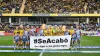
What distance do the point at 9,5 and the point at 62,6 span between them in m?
9.85

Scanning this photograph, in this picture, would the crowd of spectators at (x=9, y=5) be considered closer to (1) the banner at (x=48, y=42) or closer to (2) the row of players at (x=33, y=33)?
(2) the row of players at (x=33, y=33)

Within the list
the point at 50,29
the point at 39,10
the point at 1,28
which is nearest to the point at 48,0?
the point at 39,10

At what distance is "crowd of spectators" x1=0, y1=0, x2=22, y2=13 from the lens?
51.5m

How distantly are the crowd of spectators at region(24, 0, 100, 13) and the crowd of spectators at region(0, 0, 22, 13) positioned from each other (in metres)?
1.49

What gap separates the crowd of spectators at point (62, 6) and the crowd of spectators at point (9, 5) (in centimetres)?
149

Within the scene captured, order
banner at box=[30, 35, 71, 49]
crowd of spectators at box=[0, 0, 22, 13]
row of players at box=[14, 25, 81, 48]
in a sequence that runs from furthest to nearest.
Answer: crowd of spectators at box=[0, 0, 22, 13], row of players at box=[14, 25, 81, 48], banner at box=[30, 35, 71, 49]

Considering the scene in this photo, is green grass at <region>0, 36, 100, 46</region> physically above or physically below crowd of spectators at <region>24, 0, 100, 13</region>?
below

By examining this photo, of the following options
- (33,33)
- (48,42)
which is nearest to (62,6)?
(33,33)

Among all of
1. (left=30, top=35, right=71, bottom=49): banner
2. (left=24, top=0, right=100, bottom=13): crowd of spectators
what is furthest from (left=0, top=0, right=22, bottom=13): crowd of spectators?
(left=30, top=35, right=71, bottom=49): banner

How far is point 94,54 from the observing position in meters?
16.1

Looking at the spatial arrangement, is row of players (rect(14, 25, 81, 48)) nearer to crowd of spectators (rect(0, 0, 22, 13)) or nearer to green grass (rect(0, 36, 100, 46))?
green grass (rect(0, 36, 100, 46))

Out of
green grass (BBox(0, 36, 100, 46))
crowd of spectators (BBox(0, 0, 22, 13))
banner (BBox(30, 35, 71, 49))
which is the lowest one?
green grass (BBox(0, 36, 100, 46))

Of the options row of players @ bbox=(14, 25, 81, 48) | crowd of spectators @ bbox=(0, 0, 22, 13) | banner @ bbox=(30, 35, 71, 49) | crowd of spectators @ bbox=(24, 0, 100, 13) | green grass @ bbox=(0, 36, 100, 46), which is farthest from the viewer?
crowd of spectators @ bbox=(0, 0, 22, 13)

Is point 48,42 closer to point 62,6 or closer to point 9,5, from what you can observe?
point 62,6
